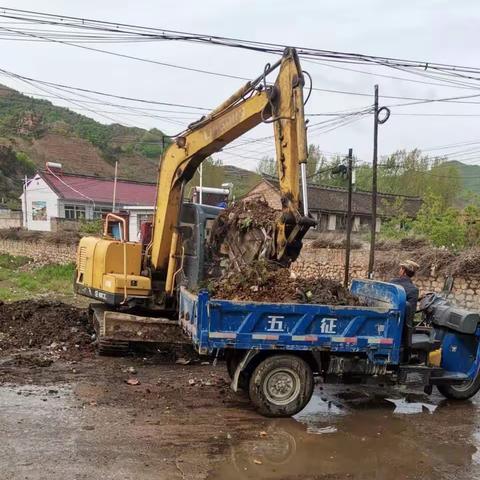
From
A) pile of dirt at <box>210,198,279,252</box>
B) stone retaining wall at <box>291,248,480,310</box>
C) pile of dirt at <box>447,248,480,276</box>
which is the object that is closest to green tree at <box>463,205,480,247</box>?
stone retaining wall at <box>291,248,480,310</box>

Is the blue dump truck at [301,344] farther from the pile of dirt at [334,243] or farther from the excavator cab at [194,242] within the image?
the pile of dirt at [334,243]

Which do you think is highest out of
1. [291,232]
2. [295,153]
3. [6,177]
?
[6,177]

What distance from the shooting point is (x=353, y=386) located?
7.93 meters

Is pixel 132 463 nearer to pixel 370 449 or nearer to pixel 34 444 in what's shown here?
pixel 34 444

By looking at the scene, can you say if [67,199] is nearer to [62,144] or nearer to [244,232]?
[62,144]

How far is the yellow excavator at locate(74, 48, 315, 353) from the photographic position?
723cm

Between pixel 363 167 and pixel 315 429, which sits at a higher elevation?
pixel 363 167

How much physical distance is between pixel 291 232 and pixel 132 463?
3450 millimetres

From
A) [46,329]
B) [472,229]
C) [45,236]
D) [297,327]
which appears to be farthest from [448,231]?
[45,236]

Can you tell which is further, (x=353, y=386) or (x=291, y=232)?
(x=353, y=386)

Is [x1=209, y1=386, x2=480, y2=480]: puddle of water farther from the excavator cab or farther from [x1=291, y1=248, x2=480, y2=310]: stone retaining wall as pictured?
[x1=291, y1=248, x2=480, y2=310]: stone retaining wall

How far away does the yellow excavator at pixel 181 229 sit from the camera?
23.7ft

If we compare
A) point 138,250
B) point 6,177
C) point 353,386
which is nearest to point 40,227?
point 6,177

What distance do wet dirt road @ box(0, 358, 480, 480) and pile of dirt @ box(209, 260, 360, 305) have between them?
1358mm
